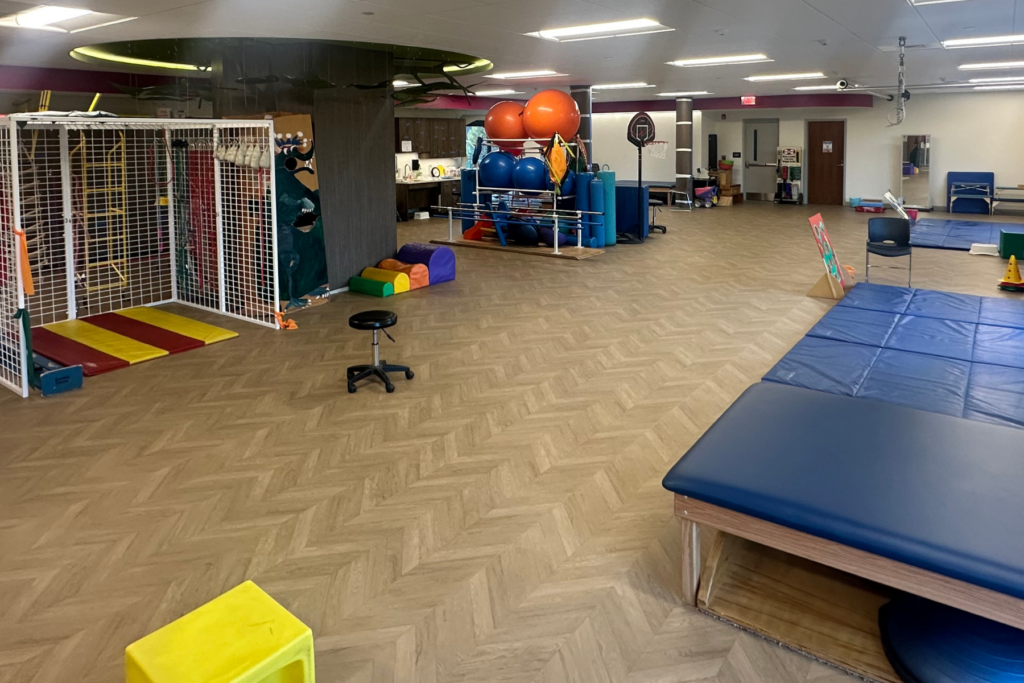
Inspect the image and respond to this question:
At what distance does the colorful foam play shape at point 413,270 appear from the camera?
845 cm

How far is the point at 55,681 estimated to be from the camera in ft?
7.84

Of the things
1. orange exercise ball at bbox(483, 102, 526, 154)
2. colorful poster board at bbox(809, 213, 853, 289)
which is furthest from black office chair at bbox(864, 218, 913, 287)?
orange exercise ball at bbox(483, 102, 526, 154)

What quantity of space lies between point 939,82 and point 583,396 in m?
12.0

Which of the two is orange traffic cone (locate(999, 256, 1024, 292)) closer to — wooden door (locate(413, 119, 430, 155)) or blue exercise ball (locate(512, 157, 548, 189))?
blue exercise ball (locate(512, 157, 548, 189))

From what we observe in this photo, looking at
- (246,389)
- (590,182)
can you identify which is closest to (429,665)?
(246,389)

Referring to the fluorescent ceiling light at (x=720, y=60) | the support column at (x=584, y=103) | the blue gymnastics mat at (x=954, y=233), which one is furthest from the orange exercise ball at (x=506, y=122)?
the blue gymnastics mat at (x=954, y=233)

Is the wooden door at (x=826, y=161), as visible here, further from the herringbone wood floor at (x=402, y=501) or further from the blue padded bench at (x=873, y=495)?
the blue padded bench at (x=873, y=495)

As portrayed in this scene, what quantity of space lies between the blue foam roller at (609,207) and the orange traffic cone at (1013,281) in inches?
200

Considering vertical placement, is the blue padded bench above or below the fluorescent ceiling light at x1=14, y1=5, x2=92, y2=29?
below

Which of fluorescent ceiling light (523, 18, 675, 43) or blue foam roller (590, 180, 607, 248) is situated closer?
fluorescent ceiling light (523, 18, 675, 43)

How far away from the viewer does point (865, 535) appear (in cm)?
231

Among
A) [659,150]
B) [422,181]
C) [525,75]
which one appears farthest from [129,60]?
[659,150]

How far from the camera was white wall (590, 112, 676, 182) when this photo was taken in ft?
63.6

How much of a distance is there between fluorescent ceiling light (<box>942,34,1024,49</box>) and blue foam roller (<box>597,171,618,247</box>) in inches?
172
